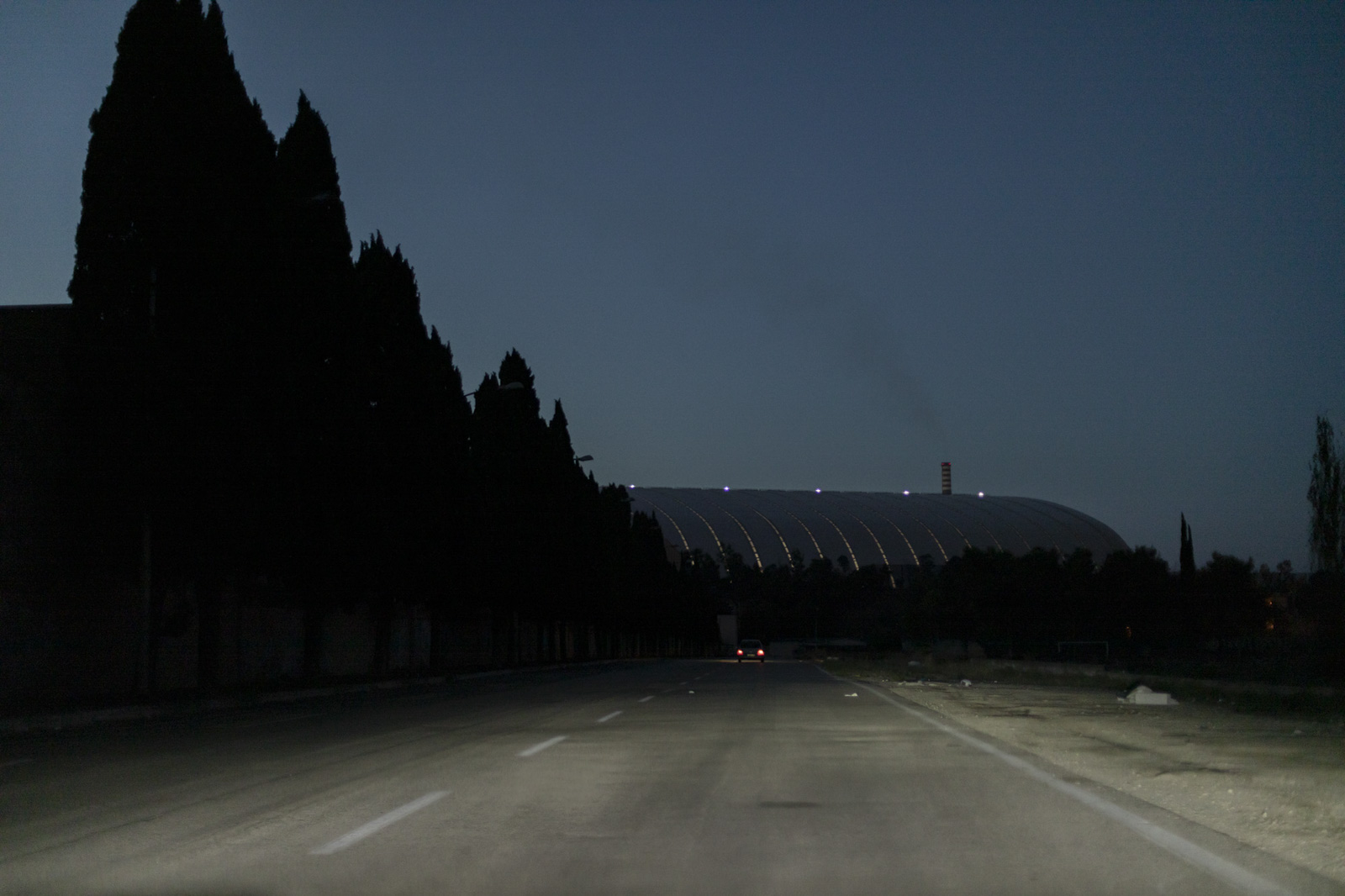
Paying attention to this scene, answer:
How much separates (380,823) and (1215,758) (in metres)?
8.49

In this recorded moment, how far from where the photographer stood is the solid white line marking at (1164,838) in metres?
5.89

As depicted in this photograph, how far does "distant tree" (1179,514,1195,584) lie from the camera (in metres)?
79.6

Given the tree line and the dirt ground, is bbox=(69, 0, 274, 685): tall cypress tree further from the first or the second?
the dirt ground

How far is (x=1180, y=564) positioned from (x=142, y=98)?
73358mm

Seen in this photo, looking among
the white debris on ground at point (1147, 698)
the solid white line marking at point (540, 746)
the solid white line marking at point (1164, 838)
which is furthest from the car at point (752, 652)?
the solid white line marking at point (1164, 838)

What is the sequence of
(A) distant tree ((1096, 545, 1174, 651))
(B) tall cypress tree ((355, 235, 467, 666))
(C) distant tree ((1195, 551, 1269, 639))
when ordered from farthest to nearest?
(A) distant tree ((1096, 545, 1174, 651)), (C) distant tree ((1195, 551, 1269, 639)), (B) tall cypress tree ((355, 235, 467, 666))

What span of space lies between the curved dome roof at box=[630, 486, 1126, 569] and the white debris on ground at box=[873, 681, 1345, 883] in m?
152

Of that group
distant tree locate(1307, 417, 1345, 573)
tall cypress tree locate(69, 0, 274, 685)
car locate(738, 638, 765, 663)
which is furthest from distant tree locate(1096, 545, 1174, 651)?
tall cypress tree locate(69, 0, 274, 685)

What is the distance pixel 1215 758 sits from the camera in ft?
39.2

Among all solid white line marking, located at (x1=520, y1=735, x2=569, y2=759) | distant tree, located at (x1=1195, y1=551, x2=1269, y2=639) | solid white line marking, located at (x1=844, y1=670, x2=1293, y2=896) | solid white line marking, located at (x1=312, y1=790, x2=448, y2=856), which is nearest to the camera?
solid white line marking, located at (x1=844, y1=670, x2=1293, y2=896)

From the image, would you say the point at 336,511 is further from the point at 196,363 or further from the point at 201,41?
the point at 201,41

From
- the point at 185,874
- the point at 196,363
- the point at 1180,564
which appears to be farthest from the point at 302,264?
the point at 1180,564

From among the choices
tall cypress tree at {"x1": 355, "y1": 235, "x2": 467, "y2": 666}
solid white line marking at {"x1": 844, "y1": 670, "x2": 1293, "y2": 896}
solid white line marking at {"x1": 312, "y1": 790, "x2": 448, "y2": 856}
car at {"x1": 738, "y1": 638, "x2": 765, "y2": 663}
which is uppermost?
tall cypress tree at {"x1": 355, "y1": 235, "x2": 467, "y2": 666}

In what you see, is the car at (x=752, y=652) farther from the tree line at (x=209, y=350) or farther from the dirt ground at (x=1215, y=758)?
the dirt ground at (x=1215, y=758)
